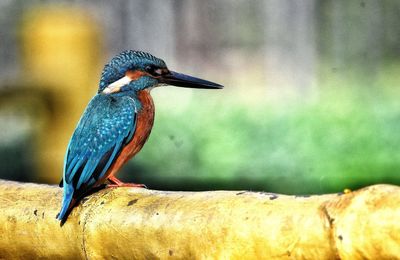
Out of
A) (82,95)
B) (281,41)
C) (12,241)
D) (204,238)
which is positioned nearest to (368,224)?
(204,238)

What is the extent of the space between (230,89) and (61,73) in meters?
0.79

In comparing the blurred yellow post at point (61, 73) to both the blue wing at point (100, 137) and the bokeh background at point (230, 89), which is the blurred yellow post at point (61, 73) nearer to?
the bokeh background at point (230, 89)

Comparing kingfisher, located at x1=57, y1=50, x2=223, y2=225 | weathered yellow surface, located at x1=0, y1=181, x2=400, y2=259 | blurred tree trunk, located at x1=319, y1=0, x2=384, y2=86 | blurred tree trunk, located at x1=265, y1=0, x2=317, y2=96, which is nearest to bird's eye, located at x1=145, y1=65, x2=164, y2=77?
kingfisher, located at x1=57, y1=50, x2=223, y2=225

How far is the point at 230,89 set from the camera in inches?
257

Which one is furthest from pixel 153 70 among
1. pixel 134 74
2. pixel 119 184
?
pixel 119 184

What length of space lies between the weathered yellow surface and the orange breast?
254 millimetres

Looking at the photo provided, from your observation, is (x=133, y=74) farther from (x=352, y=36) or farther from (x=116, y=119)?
(x=352, y=36)

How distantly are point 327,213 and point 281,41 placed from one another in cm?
485

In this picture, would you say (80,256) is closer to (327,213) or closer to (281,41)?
(327,213)

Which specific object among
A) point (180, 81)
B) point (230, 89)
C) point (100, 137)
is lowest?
point (230, 89)

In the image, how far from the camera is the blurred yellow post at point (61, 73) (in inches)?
252

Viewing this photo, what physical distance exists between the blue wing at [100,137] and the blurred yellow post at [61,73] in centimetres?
318

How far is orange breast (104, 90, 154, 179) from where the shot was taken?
123 inches

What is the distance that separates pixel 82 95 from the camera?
6441 mm
